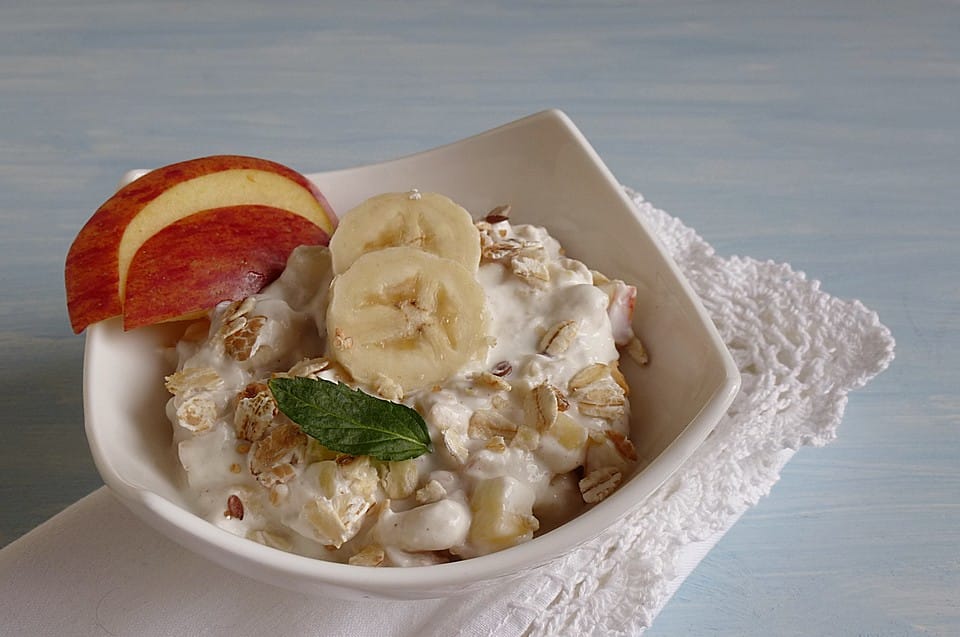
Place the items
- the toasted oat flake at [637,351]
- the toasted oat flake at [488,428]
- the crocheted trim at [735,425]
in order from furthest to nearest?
the toasted oat flake at [637,351], the crocheted trim at [735,425], the toasted oat flake at [488,428]

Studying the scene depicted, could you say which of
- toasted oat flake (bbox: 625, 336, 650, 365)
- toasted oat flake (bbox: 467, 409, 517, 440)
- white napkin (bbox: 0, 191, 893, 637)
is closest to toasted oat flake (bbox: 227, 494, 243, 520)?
white napkin (bbox: 0, 191, 893, 637)

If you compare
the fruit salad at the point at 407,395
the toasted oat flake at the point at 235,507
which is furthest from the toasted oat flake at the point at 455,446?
the toasted oat flake at the point at 235,507

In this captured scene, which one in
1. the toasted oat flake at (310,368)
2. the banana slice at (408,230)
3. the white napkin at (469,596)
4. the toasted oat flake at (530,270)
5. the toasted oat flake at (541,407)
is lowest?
the white napkin at (469,596)

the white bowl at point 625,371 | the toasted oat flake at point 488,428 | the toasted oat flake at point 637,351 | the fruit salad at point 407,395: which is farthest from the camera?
the toasted oat flake at point 637,351

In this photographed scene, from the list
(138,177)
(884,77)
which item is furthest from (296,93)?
(884,77)

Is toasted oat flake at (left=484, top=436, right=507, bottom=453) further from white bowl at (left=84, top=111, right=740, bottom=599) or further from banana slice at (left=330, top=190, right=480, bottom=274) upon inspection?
banana slice at (left=330, top=190, right=480, bottom=274)

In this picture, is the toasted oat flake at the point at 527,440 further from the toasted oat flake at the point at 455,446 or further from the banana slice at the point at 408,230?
the banana slice at the point at 408,230
